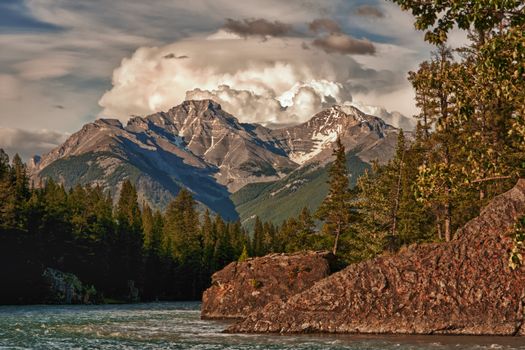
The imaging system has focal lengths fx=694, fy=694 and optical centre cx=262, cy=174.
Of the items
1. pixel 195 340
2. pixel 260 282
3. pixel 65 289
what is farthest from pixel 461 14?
pixel 65 289

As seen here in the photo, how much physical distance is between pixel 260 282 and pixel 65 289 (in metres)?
52.2

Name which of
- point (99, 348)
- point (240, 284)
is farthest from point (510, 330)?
point (240, 284)

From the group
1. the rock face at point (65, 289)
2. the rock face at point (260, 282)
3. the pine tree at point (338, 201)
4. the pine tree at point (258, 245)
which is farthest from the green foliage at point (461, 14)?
the pine tree at point (258, 245)

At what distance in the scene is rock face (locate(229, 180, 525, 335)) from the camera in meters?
41.7

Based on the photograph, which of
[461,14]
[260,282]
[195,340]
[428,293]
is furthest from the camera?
[260,282]

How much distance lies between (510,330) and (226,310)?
108 ft

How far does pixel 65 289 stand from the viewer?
354 ft

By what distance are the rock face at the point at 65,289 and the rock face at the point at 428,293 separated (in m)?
67.4

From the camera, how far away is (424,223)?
3204 inches

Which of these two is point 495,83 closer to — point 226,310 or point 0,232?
point 226,310

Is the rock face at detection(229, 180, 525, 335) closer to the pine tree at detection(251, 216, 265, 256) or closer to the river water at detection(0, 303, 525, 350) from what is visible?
the river water at detection(0, 303, 525, 350)

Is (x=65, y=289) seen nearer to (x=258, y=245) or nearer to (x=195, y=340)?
(x=195, y=340)

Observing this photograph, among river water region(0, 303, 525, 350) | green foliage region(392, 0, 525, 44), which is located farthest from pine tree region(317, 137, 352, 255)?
green foliage region(392, 0, 525, 44)

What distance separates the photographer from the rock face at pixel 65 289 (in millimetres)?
105688
